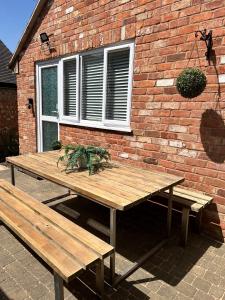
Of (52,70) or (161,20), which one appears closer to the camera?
(161,20)

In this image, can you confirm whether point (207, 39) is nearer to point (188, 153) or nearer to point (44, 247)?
point (188, 153)

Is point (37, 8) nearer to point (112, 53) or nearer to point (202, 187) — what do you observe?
point (112, 53)

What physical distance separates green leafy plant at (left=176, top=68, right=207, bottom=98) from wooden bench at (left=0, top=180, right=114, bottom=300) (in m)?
1.89

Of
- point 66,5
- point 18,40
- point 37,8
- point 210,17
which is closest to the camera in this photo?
point 210,17

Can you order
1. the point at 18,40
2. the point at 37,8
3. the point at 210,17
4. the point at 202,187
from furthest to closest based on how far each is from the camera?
the point at 18,40
the point at 37,8
the point at 202,187
the point at 210,17

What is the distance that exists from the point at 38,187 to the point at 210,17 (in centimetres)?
403

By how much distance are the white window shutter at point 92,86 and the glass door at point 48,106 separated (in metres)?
0.99

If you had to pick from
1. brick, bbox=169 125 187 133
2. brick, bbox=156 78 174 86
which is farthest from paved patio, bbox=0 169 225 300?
brick, bbox=156 78 174 86

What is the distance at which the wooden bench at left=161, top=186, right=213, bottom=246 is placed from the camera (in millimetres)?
2695

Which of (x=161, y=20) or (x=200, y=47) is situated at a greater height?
(x=161, y=20)

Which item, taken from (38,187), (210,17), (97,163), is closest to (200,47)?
(210,17)

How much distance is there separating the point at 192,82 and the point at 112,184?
1.45 metres

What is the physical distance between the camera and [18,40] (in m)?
5.76

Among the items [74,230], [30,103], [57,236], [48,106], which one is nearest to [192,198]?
[74,230]
